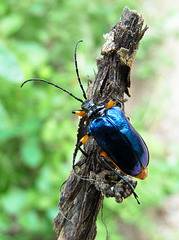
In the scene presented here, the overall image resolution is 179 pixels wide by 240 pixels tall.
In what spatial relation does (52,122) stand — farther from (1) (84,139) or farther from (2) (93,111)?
(1) (84,139)

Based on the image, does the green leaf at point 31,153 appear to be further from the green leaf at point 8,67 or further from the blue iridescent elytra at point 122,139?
the blue iridescent elytra at point 122,139

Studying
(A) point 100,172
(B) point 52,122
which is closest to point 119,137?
(A) point 100,172

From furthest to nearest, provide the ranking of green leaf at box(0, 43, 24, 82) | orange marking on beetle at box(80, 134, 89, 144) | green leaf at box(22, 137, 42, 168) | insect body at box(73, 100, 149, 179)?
green leaf at box(22, 137, 42, 168) < green leaf at box(0, 43, 24, 82) < insect body at box(73, 100, 149, 179) < orange marking on beetle at box(80, 134, 89, 144)

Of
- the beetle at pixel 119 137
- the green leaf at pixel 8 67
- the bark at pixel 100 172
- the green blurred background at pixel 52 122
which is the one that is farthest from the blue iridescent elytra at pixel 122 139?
the green leaf at pixel 8 67

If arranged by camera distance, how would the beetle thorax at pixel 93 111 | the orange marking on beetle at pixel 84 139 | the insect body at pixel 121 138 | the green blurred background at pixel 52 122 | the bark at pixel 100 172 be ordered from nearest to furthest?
the bark at pixel 100 172 < the orange marking on beetle at pixel 84 139 < the insect body at pixel 121 138 < the beetle thorax at pixel 93 111 < the green blurred background at pixel 52 122

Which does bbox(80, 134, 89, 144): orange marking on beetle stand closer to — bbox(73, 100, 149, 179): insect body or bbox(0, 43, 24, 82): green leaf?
bbox(73, 100, 149, 179): insect body

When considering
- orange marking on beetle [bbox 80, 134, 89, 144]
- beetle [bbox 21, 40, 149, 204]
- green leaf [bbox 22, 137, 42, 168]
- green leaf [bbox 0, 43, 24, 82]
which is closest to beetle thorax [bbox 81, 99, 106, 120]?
beetle [bbox 21, 40, 149, 204]
